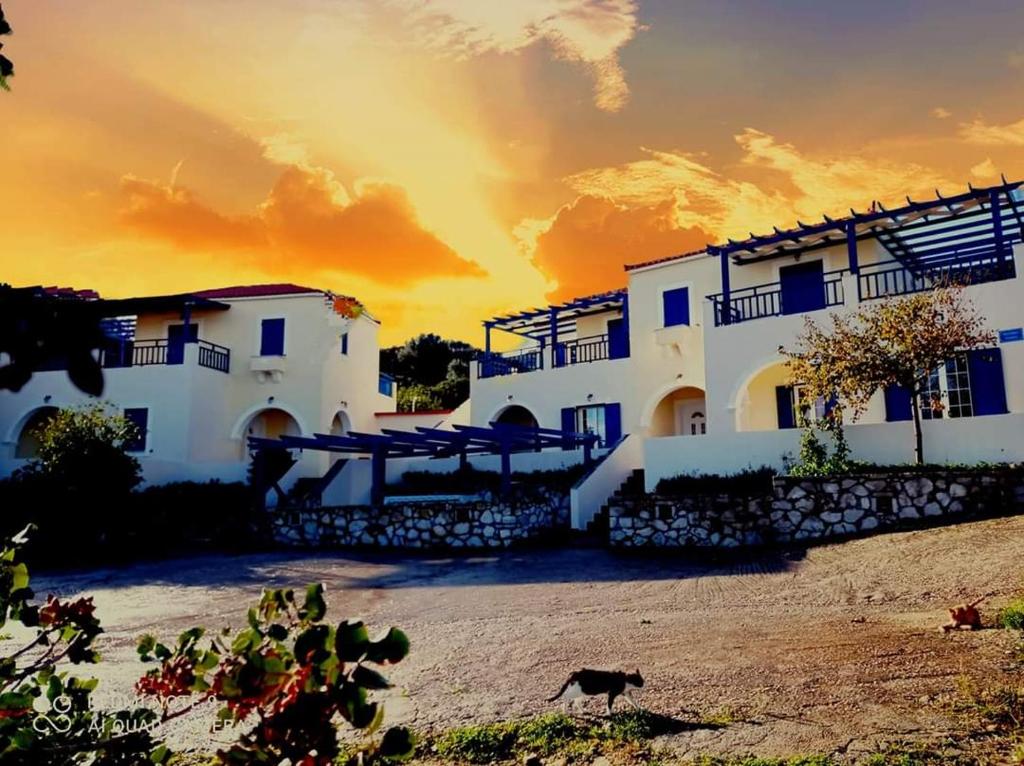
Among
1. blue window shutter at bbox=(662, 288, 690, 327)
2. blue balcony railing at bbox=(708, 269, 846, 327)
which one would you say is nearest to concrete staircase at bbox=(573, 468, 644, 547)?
blue balcony railing at bbox=(708, 269, 846, 327)

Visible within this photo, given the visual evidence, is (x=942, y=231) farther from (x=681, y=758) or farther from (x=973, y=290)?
(x=681, y=758)

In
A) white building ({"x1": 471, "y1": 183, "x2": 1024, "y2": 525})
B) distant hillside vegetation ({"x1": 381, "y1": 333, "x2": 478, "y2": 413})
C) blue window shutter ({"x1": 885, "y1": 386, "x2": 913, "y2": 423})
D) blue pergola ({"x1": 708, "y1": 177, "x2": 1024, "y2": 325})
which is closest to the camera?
white building ({"x1": 471, "y1": 183, "x2": 1024, "y2": 525})

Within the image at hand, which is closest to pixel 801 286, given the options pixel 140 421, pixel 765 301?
pixel 765 301

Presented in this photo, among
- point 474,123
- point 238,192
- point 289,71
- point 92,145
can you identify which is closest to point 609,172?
point 474,123

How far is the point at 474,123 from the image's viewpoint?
747 centimetres

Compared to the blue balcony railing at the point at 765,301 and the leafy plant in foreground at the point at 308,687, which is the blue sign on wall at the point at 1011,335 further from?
the leafy plant in foreground at the point at 308,687

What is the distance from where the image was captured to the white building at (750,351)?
51.3ft

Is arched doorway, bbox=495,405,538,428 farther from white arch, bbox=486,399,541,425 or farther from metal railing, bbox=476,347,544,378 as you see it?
metal railing, bbox=476,347,544,378

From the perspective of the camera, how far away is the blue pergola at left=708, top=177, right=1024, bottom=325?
659 inches

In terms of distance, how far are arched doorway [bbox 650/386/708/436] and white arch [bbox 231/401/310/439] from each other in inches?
505

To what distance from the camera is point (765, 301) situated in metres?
20.6

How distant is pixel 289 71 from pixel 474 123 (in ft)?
11.0

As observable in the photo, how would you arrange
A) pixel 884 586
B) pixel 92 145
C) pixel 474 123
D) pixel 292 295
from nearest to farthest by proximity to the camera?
pixel 92 145 < pixel 474 123 < pixel 884 586 < pixel 292 295

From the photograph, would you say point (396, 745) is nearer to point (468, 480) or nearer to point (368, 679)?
point (368, 679)
